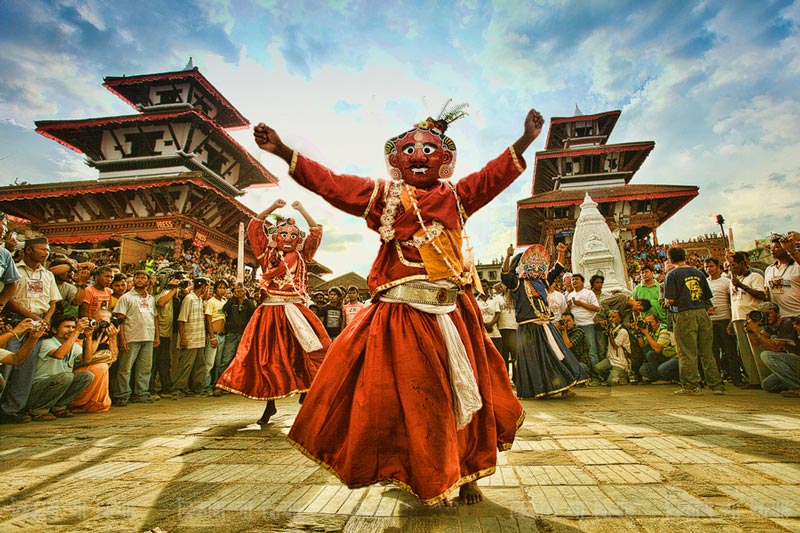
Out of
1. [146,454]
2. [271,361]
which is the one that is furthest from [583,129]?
[146,454]

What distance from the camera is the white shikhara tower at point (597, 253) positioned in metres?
14.6

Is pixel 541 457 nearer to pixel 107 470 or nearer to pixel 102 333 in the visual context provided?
pixel 107 470

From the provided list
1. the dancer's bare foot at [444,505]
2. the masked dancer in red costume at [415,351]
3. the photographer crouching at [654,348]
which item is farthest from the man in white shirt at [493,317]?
the dancer's bare foot at [444,505]

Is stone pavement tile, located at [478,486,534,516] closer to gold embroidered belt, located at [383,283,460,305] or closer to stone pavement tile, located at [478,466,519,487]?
stone pavement tile, located at [478,466,519,487]

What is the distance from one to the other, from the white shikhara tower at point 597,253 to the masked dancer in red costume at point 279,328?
39.6ft

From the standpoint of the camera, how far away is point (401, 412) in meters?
1.96

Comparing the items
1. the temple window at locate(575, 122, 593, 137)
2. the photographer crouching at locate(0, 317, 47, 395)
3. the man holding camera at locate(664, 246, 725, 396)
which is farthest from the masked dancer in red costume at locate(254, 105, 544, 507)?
the temple window at locate(575, 122, 593, 137)

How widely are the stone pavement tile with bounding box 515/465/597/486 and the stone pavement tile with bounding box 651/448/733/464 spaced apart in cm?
62

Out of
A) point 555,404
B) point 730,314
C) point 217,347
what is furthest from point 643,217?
point 217,347

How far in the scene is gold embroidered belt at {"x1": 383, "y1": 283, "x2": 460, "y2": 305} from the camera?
220 centimetres

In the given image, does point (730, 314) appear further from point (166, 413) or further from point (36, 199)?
point (36, 199)

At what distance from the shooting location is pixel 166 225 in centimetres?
2066

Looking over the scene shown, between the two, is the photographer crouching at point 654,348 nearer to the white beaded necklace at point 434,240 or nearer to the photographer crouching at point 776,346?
the photographer crouching at point 776,346

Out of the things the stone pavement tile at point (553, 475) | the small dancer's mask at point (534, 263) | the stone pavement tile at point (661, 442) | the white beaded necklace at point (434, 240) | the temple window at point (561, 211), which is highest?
the temple window at point (561, 211)
